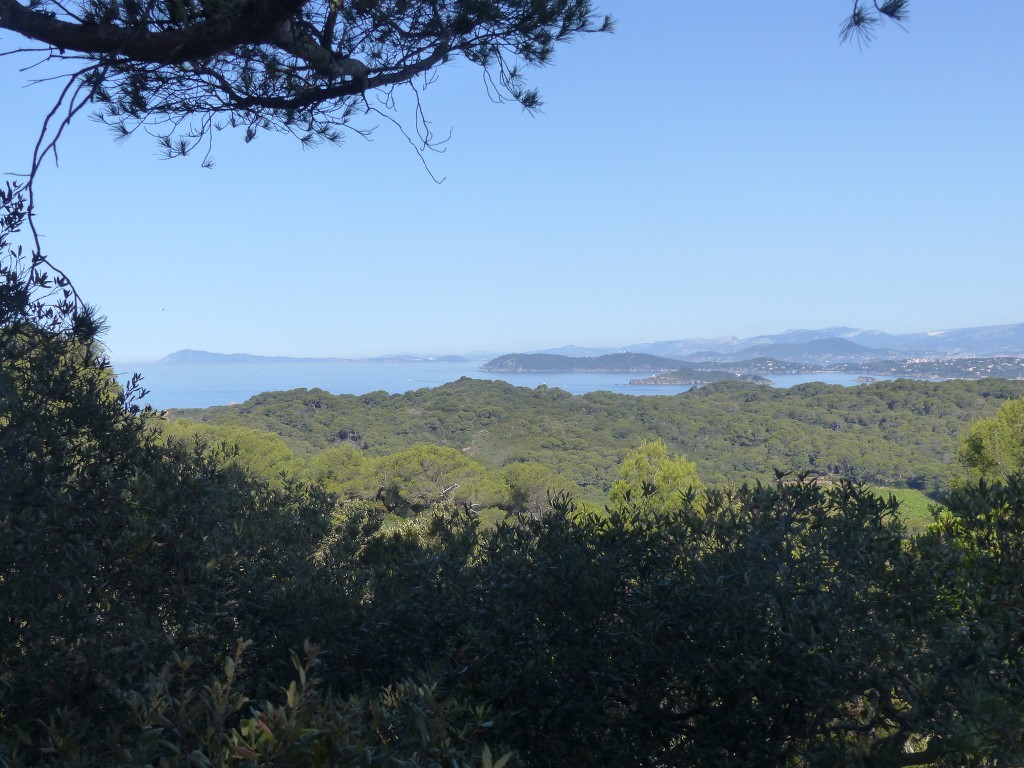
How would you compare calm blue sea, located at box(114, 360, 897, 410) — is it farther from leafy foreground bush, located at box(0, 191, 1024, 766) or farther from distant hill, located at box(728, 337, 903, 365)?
leafy foreground bush, located at box(0, 191, 1024, 766)

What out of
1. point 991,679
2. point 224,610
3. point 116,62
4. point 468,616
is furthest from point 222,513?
point 991,679

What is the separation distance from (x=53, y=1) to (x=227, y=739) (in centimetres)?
305

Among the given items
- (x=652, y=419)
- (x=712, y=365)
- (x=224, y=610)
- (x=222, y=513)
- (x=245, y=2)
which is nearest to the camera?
(x=224, y=610)

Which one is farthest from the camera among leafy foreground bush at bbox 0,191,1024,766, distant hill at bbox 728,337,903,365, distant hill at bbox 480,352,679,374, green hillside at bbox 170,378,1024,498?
distant hill at bbox 728,337,903,365

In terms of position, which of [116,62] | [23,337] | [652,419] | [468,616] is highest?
[116,62]

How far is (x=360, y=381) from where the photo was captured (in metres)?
77.4

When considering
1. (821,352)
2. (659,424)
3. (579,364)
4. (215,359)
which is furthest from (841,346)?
(215,359)

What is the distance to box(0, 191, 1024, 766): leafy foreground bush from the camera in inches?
80.9

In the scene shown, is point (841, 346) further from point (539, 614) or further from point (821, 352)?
point (539, 614)

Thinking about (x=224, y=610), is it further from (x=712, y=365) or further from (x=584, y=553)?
(x=712, y=365)

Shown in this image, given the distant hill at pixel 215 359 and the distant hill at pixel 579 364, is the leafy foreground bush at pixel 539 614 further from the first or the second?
the distant hill at pixel 215 359

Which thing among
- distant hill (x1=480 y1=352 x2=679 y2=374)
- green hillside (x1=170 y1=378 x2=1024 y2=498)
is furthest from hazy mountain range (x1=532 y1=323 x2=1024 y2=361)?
green hillside (x1=170 y1=378 x2=1024 y2=498)

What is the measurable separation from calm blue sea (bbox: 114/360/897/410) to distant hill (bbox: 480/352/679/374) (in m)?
0.86

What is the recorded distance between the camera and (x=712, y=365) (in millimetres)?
83375
